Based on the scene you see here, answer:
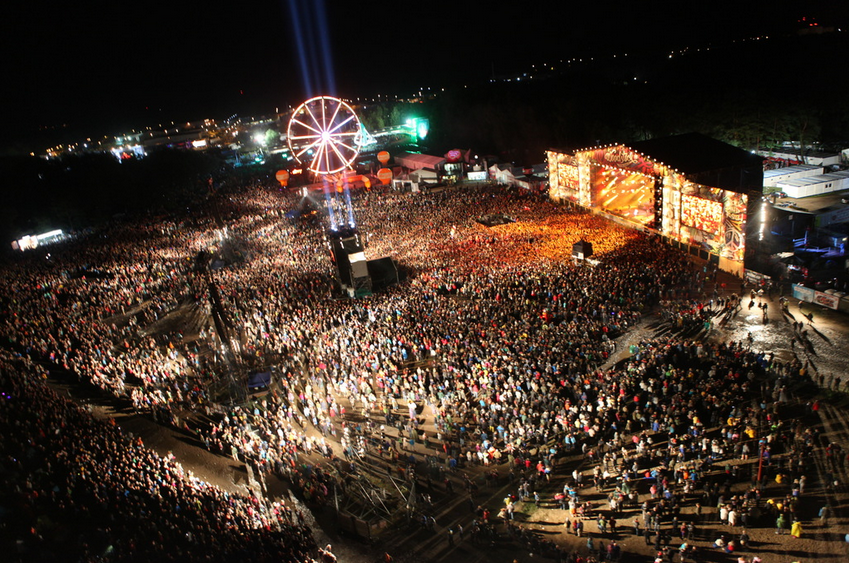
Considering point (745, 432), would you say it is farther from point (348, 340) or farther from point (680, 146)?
point (680, 146)

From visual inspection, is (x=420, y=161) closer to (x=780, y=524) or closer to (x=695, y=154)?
(x=695, y=154)

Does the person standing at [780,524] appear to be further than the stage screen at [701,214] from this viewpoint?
No

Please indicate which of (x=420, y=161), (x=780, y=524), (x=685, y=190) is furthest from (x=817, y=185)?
(x=420, y=161)

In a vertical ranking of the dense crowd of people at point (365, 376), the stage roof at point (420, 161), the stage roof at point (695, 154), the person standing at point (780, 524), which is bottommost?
the person standing at point (780, 524)

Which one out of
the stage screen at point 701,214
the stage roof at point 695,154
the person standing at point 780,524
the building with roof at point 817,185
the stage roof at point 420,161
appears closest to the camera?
the person standing at point 780,524

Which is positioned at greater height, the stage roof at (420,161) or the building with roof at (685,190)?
the stage roof at (420,161)

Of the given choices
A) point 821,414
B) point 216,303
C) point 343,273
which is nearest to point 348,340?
point 343,273

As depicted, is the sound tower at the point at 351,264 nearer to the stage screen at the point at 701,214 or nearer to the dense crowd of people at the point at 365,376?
the dense crowd of people at the point at 365,376

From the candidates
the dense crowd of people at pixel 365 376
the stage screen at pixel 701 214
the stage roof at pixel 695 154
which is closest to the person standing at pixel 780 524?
the dense crowd of people at pixel 365 376
